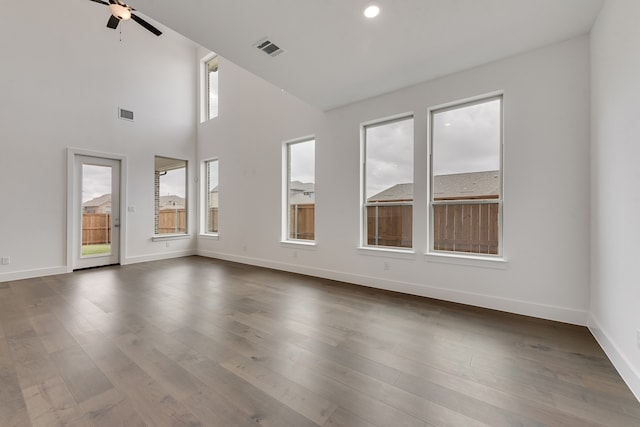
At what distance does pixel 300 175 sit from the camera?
17.2 feet

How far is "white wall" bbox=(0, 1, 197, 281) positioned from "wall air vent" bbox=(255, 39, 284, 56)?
4.71 meters

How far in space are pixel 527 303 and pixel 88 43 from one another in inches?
337

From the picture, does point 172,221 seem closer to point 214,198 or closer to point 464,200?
point 214,198

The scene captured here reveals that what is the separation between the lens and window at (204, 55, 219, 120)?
7039mm

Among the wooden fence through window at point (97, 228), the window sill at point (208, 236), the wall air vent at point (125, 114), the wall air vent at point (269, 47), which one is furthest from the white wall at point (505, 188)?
the wall air vent at point (125, 114)

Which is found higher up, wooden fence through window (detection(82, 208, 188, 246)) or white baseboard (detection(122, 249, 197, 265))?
wooden fence through window (detection(82, 208, 188, 246))

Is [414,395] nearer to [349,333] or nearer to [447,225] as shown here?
[349,333]

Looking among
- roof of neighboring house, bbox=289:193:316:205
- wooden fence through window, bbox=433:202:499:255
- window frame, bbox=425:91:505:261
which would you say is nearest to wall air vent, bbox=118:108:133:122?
roof of neighboring house, bbox=289:193:316:205

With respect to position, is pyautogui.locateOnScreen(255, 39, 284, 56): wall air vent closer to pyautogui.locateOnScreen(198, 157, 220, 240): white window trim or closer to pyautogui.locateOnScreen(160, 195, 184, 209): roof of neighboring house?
pyautogui.locateOnScreen(198, 157, 220, 240): white window trim

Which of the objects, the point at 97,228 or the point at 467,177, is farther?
the point at 97,228

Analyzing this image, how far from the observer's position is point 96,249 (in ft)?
18.3

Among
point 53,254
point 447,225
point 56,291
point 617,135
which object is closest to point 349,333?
point 447,225

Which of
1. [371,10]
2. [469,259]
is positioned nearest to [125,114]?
[371,10]

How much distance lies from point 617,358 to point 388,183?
286 centimetres
